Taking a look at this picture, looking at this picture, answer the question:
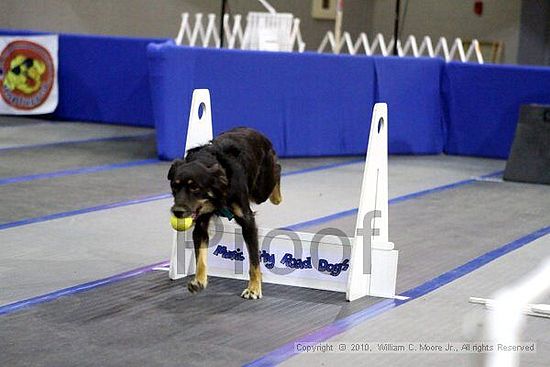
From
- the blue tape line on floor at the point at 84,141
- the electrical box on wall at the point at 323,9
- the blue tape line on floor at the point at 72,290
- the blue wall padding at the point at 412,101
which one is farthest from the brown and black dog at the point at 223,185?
the electrical box on wall at the point at 323,9

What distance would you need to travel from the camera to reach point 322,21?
857 inches

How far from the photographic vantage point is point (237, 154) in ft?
17.0

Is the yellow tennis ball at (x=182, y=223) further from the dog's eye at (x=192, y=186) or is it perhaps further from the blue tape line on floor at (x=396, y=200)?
the blue tape line on floor at (x=396, y=200)

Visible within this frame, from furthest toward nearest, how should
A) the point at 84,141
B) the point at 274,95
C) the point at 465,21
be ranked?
the point at 465,21, the point at 84,141, the point at 274,95

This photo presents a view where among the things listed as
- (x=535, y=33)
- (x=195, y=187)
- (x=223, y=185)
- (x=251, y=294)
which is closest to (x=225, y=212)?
(x=223, y=185)

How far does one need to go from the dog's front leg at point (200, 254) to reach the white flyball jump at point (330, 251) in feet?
1.33

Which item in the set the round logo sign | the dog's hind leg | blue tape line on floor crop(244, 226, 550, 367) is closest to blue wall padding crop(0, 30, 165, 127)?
the round logo sign

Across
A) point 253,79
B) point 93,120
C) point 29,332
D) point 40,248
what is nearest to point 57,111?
point 93,120

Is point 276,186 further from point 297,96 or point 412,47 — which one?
point 412,47

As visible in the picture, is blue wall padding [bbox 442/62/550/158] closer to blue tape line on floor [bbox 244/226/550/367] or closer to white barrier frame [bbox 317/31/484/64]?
white barrier frame [bbox 317/31/484/64]

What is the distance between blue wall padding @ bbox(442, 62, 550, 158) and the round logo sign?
17.7 ft

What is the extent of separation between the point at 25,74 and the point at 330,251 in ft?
30.1

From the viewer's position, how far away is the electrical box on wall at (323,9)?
70.3 ft

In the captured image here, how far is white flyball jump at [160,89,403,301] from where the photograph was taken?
17.4 ft
